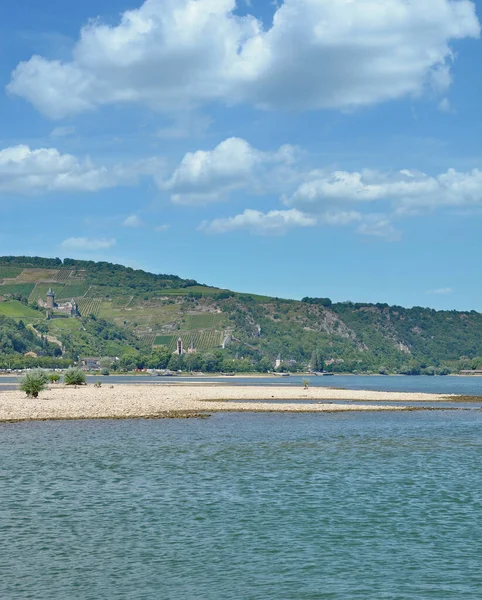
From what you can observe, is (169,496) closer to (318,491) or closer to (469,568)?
(318,491)

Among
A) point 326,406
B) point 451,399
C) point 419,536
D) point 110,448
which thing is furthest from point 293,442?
point 451,399

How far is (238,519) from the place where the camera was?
33.9 meters

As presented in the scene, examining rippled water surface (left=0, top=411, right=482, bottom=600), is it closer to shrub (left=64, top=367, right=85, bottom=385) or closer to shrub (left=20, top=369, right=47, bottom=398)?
shrub (left=20, top=369, right=47, bottom=398)

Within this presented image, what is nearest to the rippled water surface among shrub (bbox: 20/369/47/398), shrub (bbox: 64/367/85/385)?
shrub (bbox: 20/369/47/398)

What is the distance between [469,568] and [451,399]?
347 feet

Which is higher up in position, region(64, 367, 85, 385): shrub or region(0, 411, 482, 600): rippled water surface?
region(64, 367, 85, 385): shrub

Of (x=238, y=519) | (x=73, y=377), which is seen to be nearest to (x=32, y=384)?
(x=73, y=377)

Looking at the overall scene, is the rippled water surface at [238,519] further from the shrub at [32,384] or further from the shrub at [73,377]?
the shrub at [73,377]

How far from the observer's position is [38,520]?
109 feet

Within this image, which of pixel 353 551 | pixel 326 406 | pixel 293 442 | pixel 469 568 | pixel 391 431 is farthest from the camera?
pixel 326 406

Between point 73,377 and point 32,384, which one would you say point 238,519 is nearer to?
point 32,384

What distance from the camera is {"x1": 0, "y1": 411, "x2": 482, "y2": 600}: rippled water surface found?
24938 mm

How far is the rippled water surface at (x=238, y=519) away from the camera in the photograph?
2494 centimetres

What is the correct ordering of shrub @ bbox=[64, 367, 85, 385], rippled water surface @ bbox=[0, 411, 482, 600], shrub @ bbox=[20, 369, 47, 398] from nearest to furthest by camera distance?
rippled water surface @ bbox=[0, 411, 482, 600]
shrub @ bbox=[20, 369, 47, 398]
shrub @ bbox=[64, 367, 85, 385]
